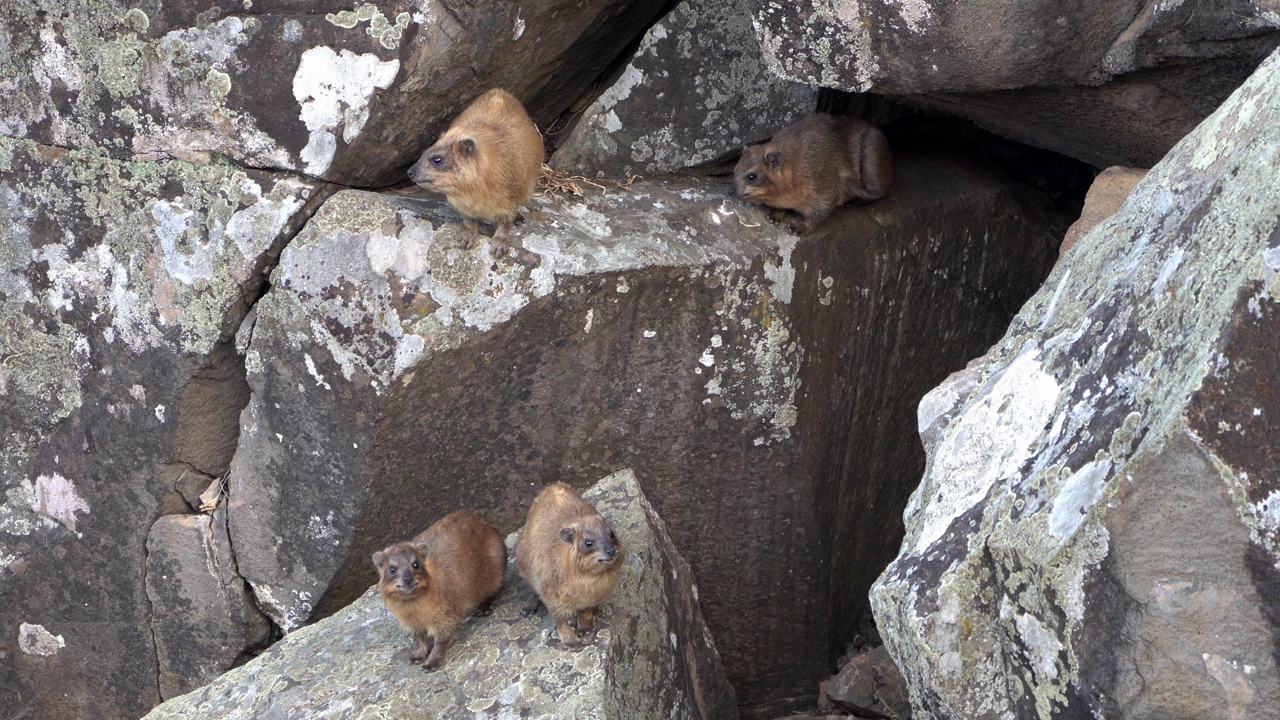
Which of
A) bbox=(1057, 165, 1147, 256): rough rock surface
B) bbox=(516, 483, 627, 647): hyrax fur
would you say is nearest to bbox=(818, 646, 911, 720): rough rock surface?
bbox=(516, 483, 627, 647): hyrax fur

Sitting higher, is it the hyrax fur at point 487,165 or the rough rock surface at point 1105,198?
the hyrax fur at point 487,165

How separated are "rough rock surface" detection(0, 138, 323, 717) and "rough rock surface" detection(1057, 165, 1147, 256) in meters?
3.35

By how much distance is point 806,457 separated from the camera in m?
6.11

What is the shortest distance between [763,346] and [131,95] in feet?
10.1

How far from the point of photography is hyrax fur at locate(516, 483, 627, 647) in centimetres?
432

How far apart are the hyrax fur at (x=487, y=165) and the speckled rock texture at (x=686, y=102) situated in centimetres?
71

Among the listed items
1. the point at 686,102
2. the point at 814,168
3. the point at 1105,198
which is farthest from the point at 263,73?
the point at 1105,198

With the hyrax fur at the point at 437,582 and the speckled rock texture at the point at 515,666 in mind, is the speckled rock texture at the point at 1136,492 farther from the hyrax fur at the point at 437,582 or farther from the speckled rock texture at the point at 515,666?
the hyrax fur at the point at 437,582

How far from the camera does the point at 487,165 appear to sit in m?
5.20

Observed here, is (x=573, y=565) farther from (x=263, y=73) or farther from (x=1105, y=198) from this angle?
(x=1105, y=198)

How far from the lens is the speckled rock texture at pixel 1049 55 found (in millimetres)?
4590

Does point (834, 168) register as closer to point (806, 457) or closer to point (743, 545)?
point (806, 457)

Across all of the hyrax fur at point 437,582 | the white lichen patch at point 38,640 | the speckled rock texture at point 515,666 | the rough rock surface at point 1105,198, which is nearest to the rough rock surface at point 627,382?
the speckled rock texture at point 515,666

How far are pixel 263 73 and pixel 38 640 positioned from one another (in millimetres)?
3193
